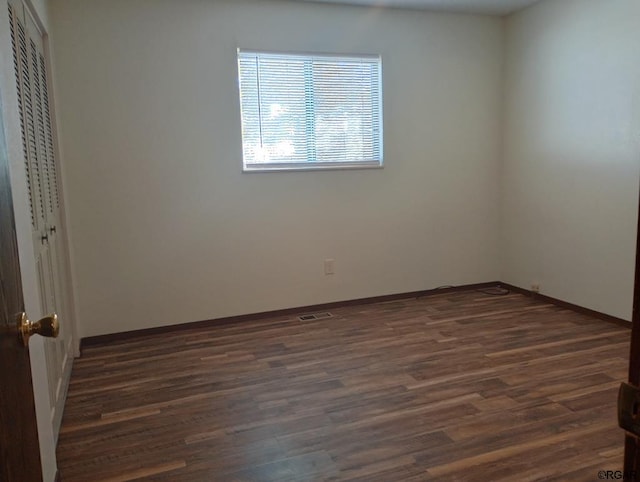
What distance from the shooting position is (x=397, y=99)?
14.2 ft

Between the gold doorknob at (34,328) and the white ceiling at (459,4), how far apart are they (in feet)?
12.1

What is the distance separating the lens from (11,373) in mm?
842

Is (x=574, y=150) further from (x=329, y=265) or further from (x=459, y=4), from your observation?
(x=329, y=265)

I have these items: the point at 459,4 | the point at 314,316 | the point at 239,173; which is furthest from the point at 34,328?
the point at 459,4

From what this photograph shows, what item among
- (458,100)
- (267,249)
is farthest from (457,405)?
(458,100)

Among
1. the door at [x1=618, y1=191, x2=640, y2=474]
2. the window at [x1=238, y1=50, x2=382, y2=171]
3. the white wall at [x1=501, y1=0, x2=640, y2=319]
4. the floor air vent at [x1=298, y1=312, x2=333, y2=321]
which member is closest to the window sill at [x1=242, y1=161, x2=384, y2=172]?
the window at [x1=238, y1=50, x2=382, y2=171]

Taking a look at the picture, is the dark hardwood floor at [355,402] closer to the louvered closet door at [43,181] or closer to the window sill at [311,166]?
the louvered closet door at [43,181]

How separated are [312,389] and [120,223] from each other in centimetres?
198

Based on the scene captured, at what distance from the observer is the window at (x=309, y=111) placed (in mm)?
3932

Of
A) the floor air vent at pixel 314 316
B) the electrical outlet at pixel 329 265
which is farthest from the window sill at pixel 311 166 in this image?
the floor air vent at pixel 314 316

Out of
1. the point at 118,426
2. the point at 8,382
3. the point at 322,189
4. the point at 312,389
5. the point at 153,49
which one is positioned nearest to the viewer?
the point at 8,382

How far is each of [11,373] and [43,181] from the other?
214 centimetres

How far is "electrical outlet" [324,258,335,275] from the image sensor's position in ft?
14.1

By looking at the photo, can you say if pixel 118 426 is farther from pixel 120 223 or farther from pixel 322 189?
pixel 322 189
